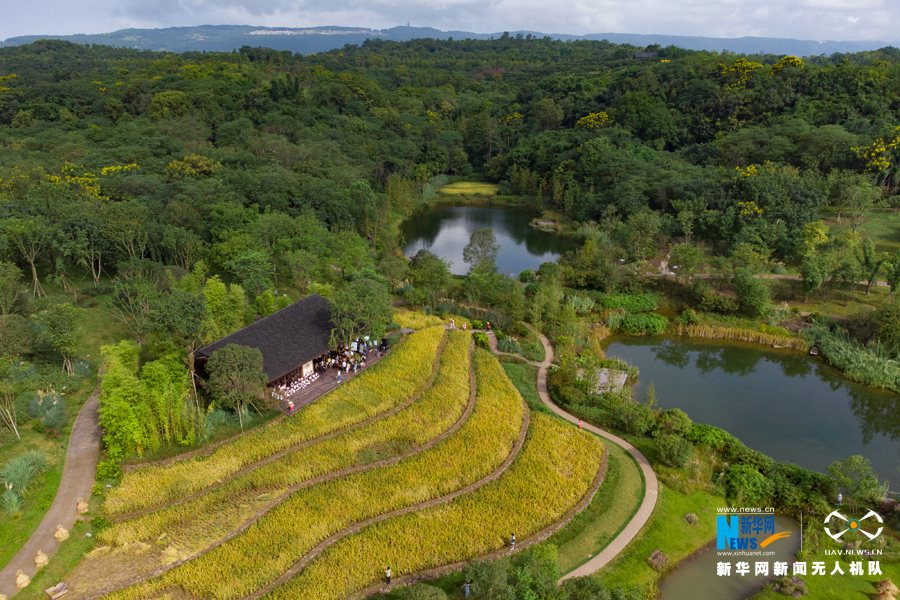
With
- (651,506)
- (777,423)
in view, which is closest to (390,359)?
(651,506)

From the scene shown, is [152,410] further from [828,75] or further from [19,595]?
[828,75]

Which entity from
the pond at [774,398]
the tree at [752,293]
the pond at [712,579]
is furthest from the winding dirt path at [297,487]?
the tree at [752,293]

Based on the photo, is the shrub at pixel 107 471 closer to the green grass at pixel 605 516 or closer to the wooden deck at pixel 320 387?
the wooden deck at pixel 320 387

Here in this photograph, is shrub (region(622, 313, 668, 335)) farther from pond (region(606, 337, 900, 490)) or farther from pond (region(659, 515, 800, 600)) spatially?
pond (region(659, 515, 800, 600))

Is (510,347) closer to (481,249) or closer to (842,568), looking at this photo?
(481,249)

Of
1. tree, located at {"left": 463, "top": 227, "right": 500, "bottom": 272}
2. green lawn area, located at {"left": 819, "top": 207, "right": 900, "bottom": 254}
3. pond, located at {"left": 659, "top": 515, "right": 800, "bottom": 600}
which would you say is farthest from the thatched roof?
green lawn area, located at {"left": 819, "top": 207, "right": 900, "bottom": 254}
